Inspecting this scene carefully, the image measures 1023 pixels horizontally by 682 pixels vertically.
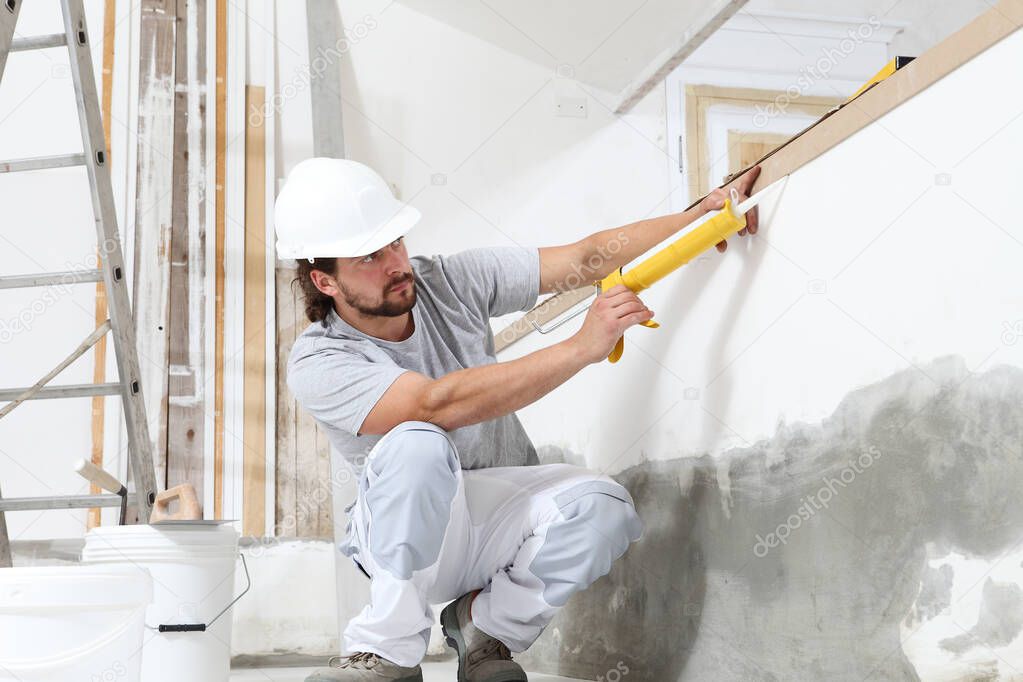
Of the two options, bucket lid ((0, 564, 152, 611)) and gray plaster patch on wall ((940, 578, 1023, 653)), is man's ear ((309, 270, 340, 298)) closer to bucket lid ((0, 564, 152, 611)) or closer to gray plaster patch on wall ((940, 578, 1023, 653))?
bucket lid ((0, 564, 152, 611))

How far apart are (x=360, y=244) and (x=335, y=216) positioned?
8 cm

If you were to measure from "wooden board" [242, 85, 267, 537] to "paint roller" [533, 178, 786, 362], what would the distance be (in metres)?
1.97

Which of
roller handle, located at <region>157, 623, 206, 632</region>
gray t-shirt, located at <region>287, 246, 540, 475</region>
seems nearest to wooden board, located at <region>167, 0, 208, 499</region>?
roller handle, located at <region>157, 623, 206, 632</region>

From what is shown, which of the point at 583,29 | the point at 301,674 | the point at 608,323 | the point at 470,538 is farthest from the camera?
the point at 583,29

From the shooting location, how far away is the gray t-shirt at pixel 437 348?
5.96 ft

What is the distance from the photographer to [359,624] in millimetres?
1686

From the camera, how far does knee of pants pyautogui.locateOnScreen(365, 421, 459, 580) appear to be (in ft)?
5.34

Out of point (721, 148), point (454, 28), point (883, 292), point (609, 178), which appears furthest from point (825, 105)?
point (883, 292)

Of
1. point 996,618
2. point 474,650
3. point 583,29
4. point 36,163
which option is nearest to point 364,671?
point 474,650

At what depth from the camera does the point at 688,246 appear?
1.65 metres

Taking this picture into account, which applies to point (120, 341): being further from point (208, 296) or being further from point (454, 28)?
point (454, 28)

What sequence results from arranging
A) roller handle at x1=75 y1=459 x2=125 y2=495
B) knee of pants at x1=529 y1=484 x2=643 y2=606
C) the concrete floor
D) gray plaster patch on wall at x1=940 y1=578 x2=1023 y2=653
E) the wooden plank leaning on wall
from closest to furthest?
gray plaster patch on wall at x1=940 y1=578 x2=1023 y2=653
knee of pants at x1=529 y1=484 x2=643 y2=606
roller handle at x1=75 y1=459 x2=125 y2=495
the concrete floor
the wooden plank leaning on wall

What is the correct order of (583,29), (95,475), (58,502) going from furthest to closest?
(583,29) → (58,502) → (95,475)

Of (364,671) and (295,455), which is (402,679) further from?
(295,455)
